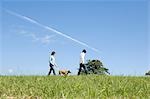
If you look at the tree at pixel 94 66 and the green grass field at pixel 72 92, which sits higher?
the tree at pixel 94 66

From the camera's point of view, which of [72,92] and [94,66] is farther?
[94,66]

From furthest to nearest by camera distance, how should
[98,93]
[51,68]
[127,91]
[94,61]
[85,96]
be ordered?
[94,61] < [51,68] < [127,91] < [98,93] < [85,96]

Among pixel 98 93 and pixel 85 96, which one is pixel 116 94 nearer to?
pixel 98 93

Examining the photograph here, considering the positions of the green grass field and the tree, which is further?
the tree

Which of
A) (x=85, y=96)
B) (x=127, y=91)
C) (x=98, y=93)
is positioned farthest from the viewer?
(x=127, y=91)

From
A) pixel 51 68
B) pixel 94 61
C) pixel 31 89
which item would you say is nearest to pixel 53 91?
pixel 31 89

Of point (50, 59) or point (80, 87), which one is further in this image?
point (50, 59)

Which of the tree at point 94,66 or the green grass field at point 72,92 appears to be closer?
the green grass field at point 72,92

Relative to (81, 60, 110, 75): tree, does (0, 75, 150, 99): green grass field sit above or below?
below

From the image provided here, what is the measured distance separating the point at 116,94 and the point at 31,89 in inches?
97.5

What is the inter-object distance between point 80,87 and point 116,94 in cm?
133

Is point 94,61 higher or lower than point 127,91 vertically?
higher

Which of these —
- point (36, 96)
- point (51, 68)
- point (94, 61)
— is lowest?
point (36, 96)

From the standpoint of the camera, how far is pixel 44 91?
11523mm
